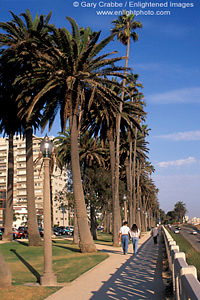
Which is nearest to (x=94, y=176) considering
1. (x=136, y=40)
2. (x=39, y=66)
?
(x=136, y=40)

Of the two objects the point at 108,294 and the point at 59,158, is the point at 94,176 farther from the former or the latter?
the point at 108,294

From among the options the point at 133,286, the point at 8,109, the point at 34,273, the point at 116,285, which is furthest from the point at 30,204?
the point at 133,286

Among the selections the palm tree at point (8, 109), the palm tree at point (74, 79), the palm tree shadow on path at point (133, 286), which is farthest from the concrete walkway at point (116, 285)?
the palm tree at point (8, 109)

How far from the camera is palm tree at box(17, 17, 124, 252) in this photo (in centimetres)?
2120

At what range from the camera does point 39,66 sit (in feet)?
76.3

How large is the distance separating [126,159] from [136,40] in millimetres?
17720

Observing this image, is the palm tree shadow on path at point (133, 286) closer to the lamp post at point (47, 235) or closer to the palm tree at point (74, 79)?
the lamp post at point (47, 235)

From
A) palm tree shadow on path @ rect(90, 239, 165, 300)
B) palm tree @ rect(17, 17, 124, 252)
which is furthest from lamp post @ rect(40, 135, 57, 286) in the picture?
palm tree @ rect(17, 17, 124, 252)

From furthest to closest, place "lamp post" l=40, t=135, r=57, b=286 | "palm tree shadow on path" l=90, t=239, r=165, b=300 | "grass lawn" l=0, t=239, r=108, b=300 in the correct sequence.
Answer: "lamp post" l=40, t=135, r=57, b=286 → "grass lawn" l=0, t=239, r=108, b=300 → "palm tree shadow on path" l=90, t=239, r=165, b=300

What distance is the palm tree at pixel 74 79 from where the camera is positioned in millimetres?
21203

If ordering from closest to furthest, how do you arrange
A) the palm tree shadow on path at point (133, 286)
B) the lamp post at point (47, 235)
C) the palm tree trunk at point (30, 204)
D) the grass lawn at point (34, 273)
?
the palm tree shadow on path at point (133, 286)
the grass lawn at point (34, 273)
the lamp post at point (47, 235)
the palm tree trunk at point (30, 204)

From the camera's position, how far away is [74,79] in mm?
21688

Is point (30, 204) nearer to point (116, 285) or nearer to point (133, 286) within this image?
point (116, 285)

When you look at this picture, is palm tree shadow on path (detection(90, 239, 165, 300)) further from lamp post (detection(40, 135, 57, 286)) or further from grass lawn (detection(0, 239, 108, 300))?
lamp post (detection(40, 135, 57, 286))
